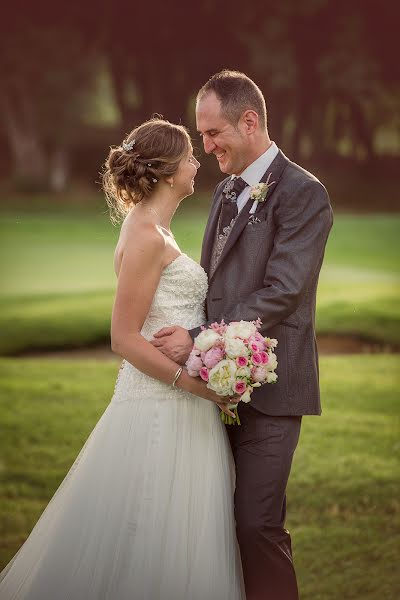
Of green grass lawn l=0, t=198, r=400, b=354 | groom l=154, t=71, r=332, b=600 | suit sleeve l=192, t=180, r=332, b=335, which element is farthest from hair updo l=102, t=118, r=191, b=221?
green grass lawn l=0, t=198, r=400, b=354

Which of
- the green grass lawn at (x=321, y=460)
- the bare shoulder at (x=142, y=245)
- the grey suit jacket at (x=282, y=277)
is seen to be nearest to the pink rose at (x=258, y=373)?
the grey suit jacket at (x=282, y=277)

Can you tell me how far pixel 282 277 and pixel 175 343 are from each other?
1.52 feet

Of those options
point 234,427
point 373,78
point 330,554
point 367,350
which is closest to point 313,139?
point 373,78

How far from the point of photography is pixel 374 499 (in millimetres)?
6340

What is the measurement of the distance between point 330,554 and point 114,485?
212 cm

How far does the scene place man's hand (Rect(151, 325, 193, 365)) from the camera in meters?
3.57

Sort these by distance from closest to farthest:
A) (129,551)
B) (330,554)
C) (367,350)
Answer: (129,551) → (330,554) → (367,350)

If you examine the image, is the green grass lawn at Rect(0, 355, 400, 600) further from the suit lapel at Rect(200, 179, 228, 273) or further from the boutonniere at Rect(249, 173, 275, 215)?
the boutonniere at Rect(249, 173, 275, 215)

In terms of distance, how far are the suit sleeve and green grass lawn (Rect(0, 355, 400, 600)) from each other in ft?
6.24

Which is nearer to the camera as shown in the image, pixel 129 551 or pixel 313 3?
pixel 129 551

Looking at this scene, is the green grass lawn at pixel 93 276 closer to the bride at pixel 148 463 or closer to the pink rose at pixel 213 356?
the bride at pixel 148 463

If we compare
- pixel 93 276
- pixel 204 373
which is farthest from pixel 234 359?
pixel 93 276

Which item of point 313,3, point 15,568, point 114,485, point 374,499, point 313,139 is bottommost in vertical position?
point 374,499

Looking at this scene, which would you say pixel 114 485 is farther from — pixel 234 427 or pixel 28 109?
pixel 28 109
